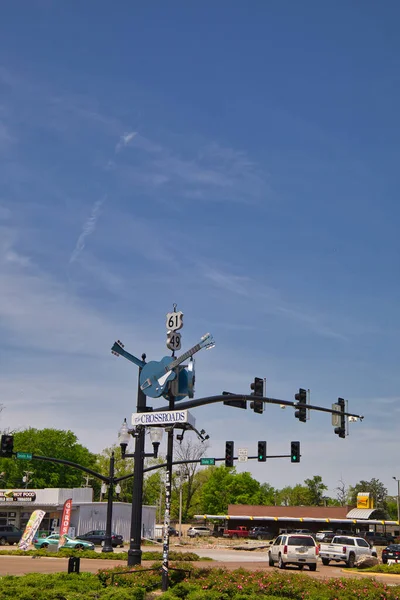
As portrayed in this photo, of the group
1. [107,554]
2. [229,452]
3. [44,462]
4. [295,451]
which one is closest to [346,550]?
[295,451]

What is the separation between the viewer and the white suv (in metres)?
32.0

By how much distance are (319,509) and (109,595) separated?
3010 inches

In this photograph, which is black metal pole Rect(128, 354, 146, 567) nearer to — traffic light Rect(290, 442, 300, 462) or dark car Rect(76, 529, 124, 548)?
traffic light Rect(290, 442, 300, 462)

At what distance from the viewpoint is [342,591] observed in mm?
17172

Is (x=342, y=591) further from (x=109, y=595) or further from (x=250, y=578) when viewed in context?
(x=109, y=595)

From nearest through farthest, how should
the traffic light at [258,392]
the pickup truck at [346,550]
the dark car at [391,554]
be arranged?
the traffic light at [258,392] < the pickup truck at [346,550] < the dark car at [391,554]

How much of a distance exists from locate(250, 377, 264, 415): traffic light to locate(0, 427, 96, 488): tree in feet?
278

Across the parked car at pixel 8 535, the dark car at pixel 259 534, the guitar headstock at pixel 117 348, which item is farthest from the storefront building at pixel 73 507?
the guitar headstock at pixel 117 348

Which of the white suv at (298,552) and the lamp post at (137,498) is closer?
the lamp post at (137,498)

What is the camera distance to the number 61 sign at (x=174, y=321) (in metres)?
19.0

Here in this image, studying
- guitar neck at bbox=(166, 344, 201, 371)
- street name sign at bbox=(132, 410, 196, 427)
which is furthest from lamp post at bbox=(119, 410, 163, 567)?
guitar neck at bbox=(166, 344, 201, 371)

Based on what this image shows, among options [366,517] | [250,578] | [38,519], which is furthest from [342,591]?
[366,517]

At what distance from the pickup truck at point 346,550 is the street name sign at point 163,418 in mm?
21965

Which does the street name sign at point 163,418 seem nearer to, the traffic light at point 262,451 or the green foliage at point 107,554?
the green foliage at point 107,554
